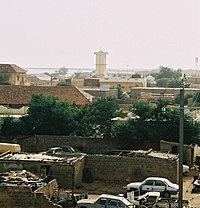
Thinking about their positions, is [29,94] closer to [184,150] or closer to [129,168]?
[184,150]

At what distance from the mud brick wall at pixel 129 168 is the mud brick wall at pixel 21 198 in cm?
673

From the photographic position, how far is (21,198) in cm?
1912

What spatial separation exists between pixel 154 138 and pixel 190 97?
3502cm

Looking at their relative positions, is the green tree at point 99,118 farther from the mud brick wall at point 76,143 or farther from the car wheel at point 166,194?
the car wheel at point 166,194

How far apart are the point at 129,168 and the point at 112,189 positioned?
5.48 ft

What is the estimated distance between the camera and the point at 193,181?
25234 millimetres

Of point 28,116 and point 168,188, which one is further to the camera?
point 28,116

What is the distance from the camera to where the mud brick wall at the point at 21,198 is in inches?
750

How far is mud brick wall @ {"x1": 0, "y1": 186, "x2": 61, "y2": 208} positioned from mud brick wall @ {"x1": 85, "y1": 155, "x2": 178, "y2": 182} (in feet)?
22.1

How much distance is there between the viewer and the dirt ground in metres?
22.4

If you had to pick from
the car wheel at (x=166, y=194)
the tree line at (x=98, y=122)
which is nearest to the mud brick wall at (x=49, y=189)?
the car wheel at (x=166, y=194)

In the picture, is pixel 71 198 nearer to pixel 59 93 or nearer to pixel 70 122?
pixel 70 122

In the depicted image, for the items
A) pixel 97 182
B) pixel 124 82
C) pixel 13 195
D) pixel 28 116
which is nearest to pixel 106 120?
pixel 28 116

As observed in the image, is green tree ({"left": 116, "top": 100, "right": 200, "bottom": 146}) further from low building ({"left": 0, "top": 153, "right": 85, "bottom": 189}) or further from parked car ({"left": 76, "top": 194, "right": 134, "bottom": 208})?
parked car ({"left": 76, "top": 194, "right": 134, "bottom": 208})
